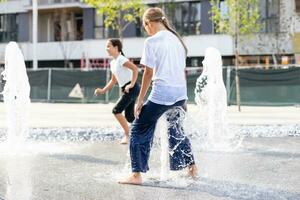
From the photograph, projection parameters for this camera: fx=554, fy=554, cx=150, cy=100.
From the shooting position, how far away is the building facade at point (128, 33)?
34.8 meters

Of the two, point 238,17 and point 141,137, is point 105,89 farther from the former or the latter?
point 238,17

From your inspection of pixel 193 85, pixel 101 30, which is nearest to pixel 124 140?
pixel 193 85

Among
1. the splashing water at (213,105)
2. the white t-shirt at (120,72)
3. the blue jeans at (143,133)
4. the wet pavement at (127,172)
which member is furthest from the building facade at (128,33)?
the blue jeans at (143,133)

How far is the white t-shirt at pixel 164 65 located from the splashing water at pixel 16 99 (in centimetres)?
410

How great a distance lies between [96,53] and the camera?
40.0 m

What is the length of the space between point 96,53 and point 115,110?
31336 millimetres

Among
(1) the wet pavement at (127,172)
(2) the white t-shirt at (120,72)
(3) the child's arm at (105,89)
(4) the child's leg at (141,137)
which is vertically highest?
(2) the white t-shirt at (120,72)

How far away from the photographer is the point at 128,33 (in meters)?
39.7

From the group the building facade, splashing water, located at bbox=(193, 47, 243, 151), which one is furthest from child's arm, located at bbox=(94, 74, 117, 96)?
the building facade

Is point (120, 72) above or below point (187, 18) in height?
below

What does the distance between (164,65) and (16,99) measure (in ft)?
14.0

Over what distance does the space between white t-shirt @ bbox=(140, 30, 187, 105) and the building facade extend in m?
29.0

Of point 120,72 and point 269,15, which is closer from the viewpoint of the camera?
point 120,72

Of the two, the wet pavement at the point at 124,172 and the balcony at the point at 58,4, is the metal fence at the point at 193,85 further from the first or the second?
the balcony at the point at 58,4
